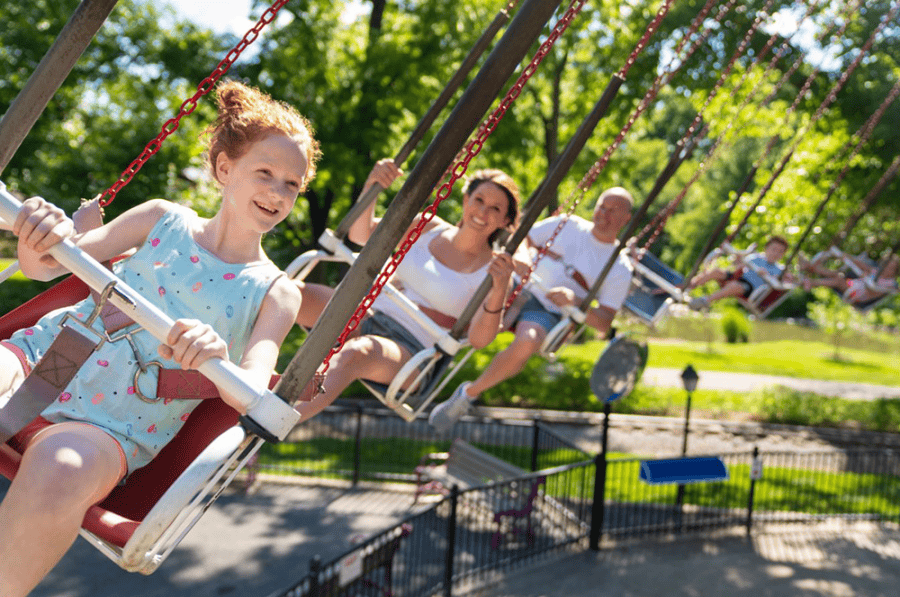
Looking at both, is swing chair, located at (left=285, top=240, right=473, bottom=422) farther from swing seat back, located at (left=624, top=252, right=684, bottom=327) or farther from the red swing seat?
swing seat back, located at (left=624, top=252, right=684, bottom=327)

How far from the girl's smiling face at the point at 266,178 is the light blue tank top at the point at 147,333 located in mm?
164

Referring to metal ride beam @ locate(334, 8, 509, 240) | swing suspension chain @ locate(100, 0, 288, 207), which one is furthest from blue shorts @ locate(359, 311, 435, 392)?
swing suspension chain @ locate(100, 0, 288, 207)

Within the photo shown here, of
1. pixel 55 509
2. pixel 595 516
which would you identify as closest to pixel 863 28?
pixel 595 516

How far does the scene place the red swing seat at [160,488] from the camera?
5.01ft

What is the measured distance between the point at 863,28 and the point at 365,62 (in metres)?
8.60

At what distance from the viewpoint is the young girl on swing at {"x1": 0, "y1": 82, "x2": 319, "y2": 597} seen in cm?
162

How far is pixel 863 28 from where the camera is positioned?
13719mm

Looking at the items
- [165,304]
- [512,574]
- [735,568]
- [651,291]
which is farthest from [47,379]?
[735,568]

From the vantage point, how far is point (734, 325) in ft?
105

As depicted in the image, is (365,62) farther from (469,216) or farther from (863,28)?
(469,216)

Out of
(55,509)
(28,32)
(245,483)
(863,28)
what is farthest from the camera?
(28,32)

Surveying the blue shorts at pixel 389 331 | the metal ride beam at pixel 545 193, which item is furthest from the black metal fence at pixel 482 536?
the metal ride beam at pixel 545 193

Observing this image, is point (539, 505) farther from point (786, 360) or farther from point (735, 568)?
point (786, 360)

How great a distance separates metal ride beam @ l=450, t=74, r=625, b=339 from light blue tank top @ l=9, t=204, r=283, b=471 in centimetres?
98
